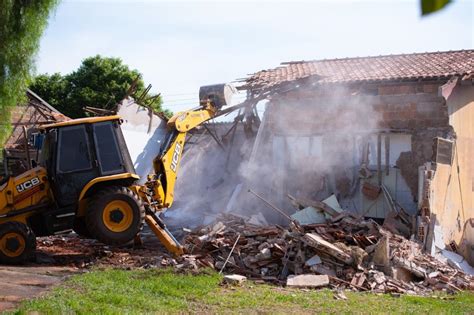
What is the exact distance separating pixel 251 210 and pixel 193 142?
10.9 ft

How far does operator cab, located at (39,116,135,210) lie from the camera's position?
10805 millimetres

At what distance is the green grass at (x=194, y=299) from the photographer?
7.29 m

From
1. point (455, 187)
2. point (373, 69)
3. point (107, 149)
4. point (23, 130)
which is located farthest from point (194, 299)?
point (23, 130)

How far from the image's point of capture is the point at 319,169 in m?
15.4

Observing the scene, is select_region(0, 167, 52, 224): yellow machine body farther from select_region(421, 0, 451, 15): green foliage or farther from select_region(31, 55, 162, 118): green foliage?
select_region(31, 55, 162, 118): green foliage

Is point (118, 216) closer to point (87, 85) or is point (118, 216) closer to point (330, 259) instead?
point (330, 259)

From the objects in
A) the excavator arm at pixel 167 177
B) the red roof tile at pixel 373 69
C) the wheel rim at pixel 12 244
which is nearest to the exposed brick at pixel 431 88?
the red roof tile at pixel 373 69

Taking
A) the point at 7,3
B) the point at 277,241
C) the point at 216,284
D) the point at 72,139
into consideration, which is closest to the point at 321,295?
the point at 216,284

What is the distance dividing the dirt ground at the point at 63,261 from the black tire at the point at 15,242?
0.25 metres

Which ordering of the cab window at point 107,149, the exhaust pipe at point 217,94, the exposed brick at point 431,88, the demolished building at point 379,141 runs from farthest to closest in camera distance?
the exposed brick at point 431,88 < the demolished building at point 379,141 < the exhaust pipe at point 217,94 < the cab window at point 107,149

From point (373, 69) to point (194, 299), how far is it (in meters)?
10.6

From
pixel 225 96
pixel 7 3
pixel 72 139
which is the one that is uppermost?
pixel 7 3

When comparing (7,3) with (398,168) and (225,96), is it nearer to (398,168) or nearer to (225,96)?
(225,96)

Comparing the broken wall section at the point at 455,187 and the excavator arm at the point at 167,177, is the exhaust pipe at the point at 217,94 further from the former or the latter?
the broken wall section at the point at 455,187
